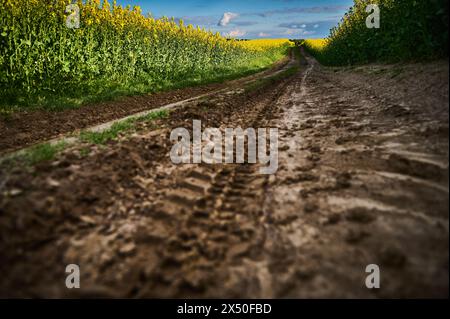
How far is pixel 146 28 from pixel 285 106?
10.4 m

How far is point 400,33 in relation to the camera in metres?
9.00

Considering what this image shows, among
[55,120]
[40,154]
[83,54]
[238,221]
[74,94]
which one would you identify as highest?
[83,54]

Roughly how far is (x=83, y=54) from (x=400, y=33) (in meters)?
10.8

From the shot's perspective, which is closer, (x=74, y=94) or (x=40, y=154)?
(x=40, y=154)

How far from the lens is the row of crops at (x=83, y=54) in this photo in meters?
8.38

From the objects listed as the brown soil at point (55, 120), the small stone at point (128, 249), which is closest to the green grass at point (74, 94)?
Answer: the brown soil at point (55, 120)

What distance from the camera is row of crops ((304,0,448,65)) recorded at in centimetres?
695

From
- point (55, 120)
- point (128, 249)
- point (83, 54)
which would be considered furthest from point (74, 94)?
point (128, 249)

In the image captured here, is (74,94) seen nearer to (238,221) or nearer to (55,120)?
(55,120)

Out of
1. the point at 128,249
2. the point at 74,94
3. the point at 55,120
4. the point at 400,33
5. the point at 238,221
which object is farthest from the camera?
the point at 74,94

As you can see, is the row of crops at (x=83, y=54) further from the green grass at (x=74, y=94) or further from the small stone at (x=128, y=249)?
the small stone at (x=128, y=249)

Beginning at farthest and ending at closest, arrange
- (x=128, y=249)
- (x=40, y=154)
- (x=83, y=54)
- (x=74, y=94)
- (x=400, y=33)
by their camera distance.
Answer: (x=83, y=54) < (x=74, y=94) < (x=400, y=33) < (x=40, y=154) < (x=128, y=249)

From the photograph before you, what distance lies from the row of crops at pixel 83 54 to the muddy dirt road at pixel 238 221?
6.35 metres
